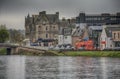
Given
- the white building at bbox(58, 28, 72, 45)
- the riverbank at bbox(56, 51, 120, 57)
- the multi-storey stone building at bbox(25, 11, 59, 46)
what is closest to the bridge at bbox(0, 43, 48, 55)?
the riverbank at bbox(56, 51, 120, 57)

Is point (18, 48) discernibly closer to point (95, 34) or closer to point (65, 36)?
point (65, 36)

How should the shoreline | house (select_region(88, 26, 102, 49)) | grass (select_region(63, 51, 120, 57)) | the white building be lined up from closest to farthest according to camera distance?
grass (select_region(63, 51, 120, 57))
the shoreline
house (select_region(88, 26, 102, 49))
the white building

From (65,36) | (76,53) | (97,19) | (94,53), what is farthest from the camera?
(97,19)

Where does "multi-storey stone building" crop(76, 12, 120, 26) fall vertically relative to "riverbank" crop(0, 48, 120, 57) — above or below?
above

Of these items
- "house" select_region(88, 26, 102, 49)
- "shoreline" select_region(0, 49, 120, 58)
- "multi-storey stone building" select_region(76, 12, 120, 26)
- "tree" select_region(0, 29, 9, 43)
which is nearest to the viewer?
"shoreline" select_region(0, 49, 120, 58)

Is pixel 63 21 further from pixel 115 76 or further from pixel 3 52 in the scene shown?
pixel 115 76


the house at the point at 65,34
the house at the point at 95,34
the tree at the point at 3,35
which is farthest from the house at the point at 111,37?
the tree at the point at 3,35

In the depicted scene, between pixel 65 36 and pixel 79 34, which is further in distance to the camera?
pixel 65 36

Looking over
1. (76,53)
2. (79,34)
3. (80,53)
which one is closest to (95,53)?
(80,53)

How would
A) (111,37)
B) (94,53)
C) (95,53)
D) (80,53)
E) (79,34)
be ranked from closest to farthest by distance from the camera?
(95,53) → (94,53) → (80,53) → (111,37) → (79,34)

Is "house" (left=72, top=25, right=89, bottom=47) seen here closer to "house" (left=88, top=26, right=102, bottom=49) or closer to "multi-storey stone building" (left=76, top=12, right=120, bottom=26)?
"house" (left=88, top=26, right=102, bottom=49)

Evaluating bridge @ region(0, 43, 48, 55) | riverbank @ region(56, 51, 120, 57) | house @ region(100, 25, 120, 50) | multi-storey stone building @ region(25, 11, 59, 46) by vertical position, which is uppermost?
multi-storey stone building @ region(25, 11, 59, 46)

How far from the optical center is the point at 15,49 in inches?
6363

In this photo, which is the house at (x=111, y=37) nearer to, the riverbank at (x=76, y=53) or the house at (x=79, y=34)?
the riverbank at (x=76, y=53)
